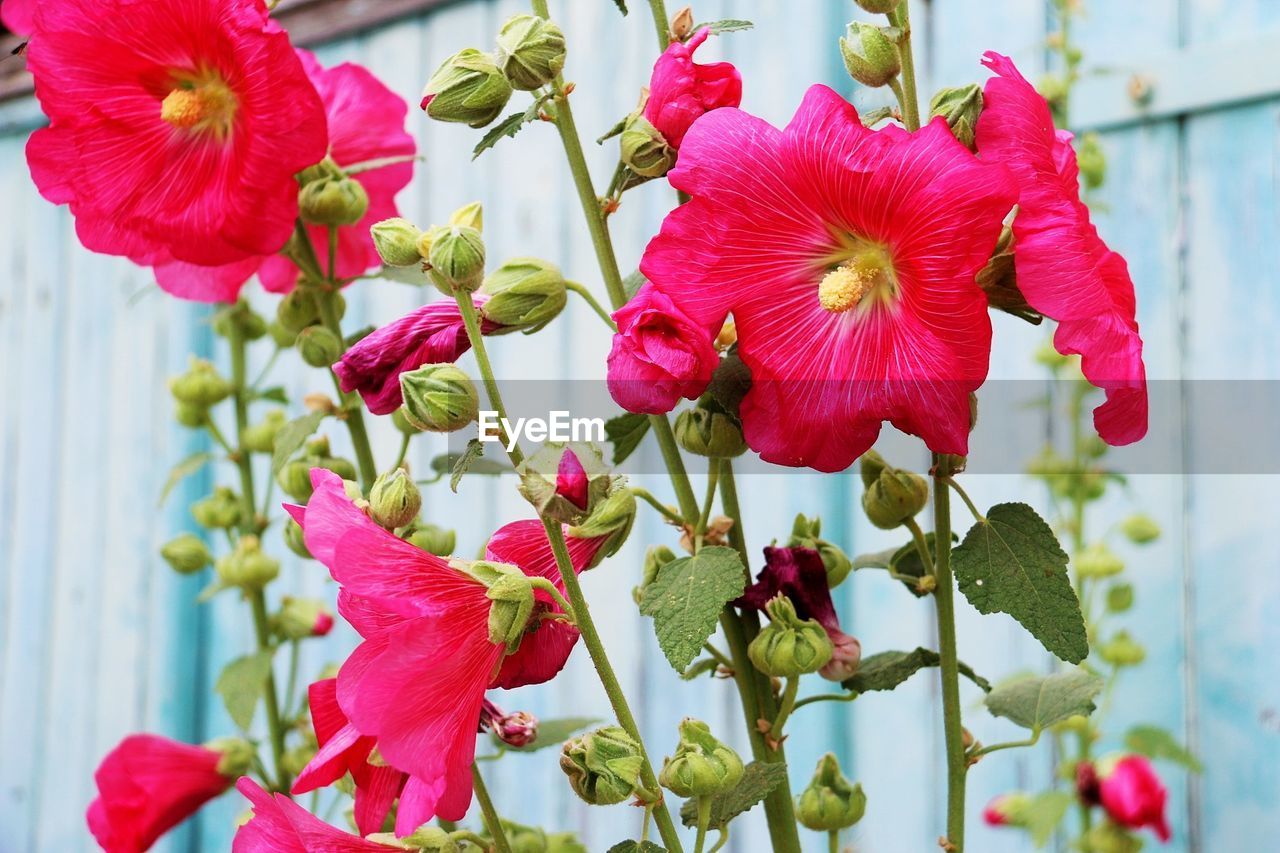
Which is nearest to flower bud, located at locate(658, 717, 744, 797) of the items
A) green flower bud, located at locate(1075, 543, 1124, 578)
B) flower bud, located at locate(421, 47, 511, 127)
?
flower bud, located at locate(421, 47, 511, 127)

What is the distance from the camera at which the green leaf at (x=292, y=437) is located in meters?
0.53

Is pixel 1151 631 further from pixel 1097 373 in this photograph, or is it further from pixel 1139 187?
pixel 1097 373

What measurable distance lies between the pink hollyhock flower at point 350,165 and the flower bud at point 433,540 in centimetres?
14

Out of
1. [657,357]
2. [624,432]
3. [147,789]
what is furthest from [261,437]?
[657,357]

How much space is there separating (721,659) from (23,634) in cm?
173

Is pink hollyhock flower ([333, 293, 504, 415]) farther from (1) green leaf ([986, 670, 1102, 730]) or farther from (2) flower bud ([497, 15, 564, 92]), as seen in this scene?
(1) green leaf ([986, 670, 1102, 730])

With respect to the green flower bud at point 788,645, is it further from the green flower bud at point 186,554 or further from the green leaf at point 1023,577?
the green flower bud at point 186,554

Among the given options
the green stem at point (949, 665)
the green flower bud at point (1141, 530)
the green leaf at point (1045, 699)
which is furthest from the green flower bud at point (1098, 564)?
the green stem at point (949, 665)

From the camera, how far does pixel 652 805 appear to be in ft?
1.23

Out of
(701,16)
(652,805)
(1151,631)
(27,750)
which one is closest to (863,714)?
(1151,631)

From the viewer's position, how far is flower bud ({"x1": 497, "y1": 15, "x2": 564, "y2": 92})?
0.40 m

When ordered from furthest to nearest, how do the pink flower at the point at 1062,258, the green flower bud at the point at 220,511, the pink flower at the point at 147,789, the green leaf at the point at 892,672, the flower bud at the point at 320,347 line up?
the green flower bud at the point at 220,511
the pink flower at the point at 147,789
the flower bud at the point at 320,347
the green leaf at the point at 892,672
the pink flower at the point at 1062,258

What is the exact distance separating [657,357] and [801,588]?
0.13 m

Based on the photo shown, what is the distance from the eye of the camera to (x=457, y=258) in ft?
1.20
